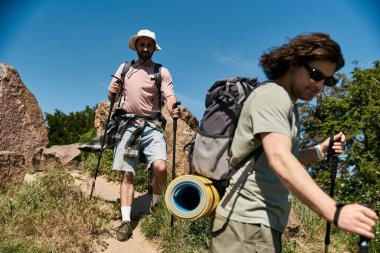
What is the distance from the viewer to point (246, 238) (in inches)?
70.6

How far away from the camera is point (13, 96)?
816 centimetres

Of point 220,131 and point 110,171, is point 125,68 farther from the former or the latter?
point 220,131

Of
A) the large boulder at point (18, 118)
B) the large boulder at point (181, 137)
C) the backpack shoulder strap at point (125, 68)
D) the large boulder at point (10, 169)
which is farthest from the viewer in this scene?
the large boulder at point (18, 118)

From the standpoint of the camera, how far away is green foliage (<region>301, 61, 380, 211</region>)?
17.8 metres

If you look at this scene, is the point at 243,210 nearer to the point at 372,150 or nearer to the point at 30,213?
the point at 30,213

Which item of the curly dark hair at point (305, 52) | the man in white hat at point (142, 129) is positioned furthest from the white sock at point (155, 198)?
the curly dark hair at point (305, 52)

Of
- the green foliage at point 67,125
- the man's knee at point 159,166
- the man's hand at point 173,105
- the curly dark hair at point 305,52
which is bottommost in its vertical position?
the man's knee at point 159,166

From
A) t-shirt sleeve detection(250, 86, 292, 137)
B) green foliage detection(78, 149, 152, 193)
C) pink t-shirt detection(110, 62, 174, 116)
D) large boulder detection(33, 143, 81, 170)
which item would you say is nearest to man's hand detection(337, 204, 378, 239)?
t-shirt sleeve detection(250, 86, 292, 137)

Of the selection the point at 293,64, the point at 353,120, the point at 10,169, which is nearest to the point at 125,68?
the point at 10,169

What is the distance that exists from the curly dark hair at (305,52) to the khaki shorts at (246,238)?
753 mm

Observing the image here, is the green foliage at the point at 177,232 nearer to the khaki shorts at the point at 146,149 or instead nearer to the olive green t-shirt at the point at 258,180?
the khaki shorts at the point at 146,149

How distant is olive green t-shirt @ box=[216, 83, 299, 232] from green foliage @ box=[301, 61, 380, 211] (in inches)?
606

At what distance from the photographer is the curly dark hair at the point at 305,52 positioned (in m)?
1.79

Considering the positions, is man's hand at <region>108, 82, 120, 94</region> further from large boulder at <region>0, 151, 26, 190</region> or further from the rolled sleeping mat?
the rolled sleeping mat
